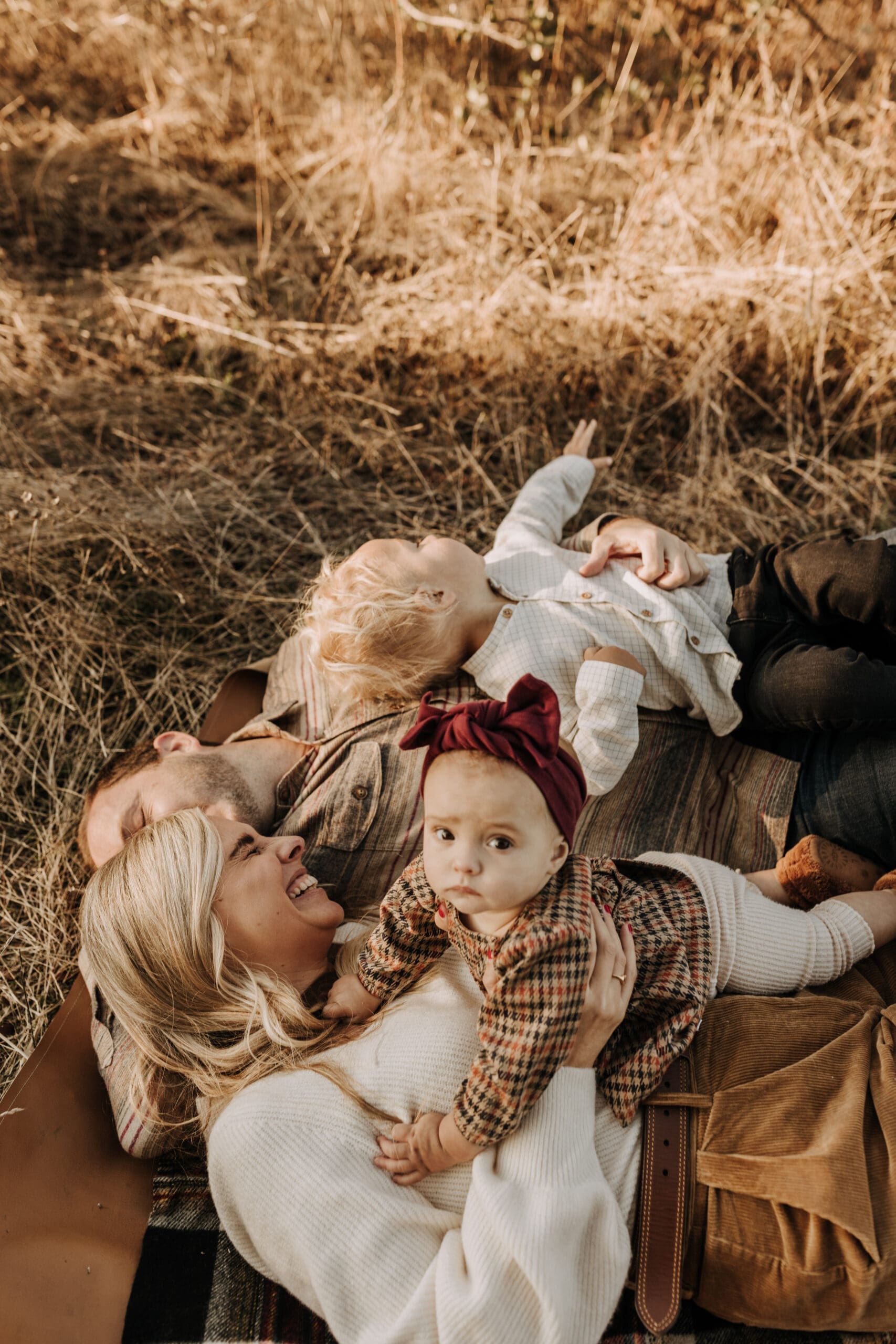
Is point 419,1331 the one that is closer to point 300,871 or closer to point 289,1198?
point 289,1198

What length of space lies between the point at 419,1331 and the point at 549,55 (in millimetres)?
6101

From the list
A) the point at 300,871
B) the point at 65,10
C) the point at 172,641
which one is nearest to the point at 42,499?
the point at 172,641

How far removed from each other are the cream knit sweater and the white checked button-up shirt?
0.97m

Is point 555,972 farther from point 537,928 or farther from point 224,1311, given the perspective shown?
point 224,1311

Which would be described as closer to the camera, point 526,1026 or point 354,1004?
point 526,1026

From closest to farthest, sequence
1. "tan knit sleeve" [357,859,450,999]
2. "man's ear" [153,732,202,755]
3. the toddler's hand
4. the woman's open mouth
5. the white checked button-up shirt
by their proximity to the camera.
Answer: "tan knit sleeve" [357,859,450,999], the woman's open mouth, the white checked button-up shirt, "man's ear" [153,732,202,755], the toddler's hand

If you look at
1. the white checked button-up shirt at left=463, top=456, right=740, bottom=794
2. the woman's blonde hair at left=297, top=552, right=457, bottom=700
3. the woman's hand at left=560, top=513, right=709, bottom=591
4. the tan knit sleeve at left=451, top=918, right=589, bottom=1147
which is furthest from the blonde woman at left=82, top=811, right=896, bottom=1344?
the woman's hand at left=560, top=513, right=709, bottom=591

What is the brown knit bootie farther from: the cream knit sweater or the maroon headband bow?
the maroon headband bow

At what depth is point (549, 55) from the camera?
544 cm

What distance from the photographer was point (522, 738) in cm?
180

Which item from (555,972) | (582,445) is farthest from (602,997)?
(582,445)

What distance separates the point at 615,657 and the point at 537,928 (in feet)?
3.69

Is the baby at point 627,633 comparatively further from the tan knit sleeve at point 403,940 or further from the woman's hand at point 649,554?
the tan knit sleeve at point 403,940

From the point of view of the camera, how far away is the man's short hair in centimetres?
310
